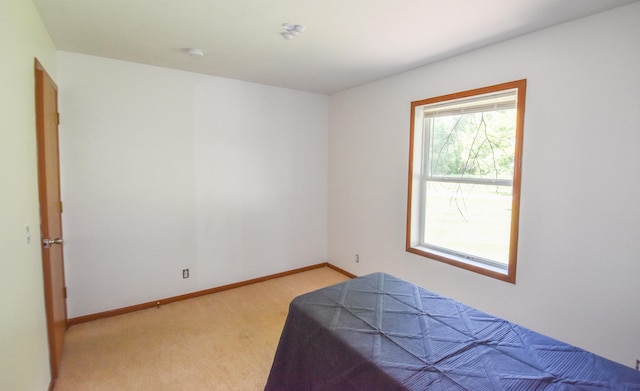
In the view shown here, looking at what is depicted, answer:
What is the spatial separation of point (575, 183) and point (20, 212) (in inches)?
134

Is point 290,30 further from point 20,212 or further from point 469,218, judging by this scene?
point 469,218

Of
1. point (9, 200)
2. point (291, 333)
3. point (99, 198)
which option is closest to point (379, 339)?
point (291, 333)

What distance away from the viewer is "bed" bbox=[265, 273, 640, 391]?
48.5 inches

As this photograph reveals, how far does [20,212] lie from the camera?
156 cm

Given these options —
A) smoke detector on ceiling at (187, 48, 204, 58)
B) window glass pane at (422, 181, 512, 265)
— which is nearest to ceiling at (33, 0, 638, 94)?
smoke detector on ceiling at (187, 48, 204, 58)

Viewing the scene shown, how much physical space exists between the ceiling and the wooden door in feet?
1.74

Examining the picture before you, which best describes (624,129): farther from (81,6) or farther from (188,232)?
(188,232)

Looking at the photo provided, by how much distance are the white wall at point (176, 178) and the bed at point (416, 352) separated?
6.56ft

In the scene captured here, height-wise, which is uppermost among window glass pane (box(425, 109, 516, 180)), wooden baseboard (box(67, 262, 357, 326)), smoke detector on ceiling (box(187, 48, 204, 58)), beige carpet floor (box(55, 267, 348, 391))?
smoke detector on ceiling (box(187, 48, 204, 58))

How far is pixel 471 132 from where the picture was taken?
2.76m

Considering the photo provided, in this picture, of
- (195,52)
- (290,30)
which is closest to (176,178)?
A: (195,52)

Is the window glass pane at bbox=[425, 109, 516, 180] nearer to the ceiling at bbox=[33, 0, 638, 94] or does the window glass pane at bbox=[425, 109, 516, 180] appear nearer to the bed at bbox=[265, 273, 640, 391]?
the ceiling at bbox=[33, 0, 638, 94]

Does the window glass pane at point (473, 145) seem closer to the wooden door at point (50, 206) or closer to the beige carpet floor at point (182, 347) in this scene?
the beige carpet floor at point (182, 347)

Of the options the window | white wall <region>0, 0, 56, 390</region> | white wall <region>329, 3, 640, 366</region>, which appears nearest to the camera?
white wall <region>0, 0, 56, 390</region>
